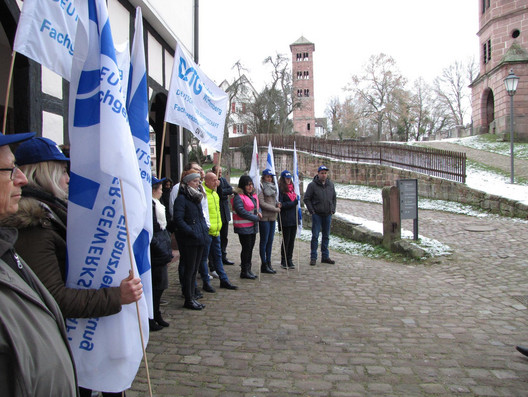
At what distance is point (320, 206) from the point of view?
8125 millimetres

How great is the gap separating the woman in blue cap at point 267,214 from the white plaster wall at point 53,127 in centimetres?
365

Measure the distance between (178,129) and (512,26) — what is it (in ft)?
98.7

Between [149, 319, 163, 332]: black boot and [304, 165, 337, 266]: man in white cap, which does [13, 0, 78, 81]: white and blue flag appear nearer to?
[149, 319, 163, 332]: black boot

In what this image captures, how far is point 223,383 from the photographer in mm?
3289

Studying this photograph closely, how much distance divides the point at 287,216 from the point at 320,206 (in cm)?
77

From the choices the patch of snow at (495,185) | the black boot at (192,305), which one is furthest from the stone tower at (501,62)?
the black boot at (192,305)

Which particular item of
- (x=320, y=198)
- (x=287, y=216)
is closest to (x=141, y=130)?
(x=287, y=216)

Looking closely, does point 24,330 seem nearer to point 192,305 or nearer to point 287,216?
point 192,305

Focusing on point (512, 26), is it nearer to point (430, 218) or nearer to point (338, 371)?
point (430, 218)

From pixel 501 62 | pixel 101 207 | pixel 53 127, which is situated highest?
pixel 501 62

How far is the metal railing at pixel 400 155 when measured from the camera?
17.0 metres

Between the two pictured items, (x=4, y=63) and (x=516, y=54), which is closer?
(x=4, y=63)

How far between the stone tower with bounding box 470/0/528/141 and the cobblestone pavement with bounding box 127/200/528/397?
25.9 metres

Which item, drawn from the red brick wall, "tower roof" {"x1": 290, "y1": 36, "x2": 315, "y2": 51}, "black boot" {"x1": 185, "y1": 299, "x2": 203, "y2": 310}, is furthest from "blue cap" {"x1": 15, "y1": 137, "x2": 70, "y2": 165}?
"tower roof" {"x1": 290, "y1": 36, "x2": 315, "y2": 51}
